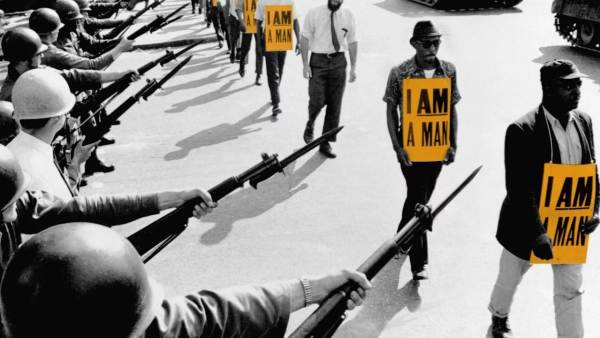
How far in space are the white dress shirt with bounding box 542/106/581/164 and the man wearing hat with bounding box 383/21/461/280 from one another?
1.16 metres

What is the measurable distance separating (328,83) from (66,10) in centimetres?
320

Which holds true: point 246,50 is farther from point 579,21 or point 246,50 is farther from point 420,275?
point 420,275

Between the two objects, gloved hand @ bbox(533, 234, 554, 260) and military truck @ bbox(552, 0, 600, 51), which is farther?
military truck @ bbox(552, 0, 600, 51)

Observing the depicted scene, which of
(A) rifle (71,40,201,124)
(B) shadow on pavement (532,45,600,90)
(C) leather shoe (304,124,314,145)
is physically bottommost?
(B) shadow on pavement (532,45,600,90)

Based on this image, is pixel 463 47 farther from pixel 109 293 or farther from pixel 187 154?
pixel 109 293

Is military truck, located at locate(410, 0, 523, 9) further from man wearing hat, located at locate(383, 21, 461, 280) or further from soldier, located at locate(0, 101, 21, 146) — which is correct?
soldier, located at locate(0, 101, 21, 146)

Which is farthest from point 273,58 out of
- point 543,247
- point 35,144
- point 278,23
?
point 543,247

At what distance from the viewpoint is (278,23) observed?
8.49 metres

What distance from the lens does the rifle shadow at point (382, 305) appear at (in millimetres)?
4031

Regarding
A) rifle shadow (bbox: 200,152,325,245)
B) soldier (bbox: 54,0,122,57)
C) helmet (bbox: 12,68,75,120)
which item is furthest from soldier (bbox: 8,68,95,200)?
soldier (bbox: 54,0,122,57)

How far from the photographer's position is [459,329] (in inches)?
157

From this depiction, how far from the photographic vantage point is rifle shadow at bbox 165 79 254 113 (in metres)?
9.81

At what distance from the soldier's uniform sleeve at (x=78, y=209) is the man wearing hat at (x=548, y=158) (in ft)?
6.55

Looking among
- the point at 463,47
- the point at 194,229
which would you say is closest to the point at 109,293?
the point at 194,229
